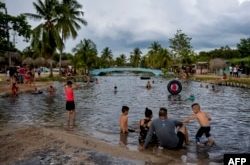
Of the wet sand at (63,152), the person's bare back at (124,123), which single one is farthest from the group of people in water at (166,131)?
the person's bare back at (124,123)

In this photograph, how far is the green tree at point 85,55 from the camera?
103m

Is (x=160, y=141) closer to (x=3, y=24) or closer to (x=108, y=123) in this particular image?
(x=108, y=123)

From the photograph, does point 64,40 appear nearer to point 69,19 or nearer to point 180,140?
point 69,19

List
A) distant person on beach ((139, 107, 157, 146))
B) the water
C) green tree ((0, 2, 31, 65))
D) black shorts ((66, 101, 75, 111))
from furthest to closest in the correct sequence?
green tree ((0, 2, 31, 65)), black shorts ((66, 101, 75, 111)), distant person on beach ((139, 107, 157, 146)), the water

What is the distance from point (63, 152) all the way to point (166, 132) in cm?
316

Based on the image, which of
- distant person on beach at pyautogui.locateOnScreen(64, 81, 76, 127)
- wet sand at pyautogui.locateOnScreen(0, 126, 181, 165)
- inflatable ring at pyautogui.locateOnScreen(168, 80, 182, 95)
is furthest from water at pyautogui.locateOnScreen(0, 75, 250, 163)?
inflatable ring at pyautogui.locateOnScreen(168, 80, 182, 95)

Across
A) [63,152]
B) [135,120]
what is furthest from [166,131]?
[135,120]

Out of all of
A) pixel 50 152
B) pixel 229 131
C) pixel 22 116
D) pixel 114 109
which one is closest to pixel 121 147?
pixel 50 152

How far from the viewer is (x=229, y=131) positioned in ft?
58.6

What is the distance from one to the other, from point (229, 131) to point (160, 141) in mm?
5554

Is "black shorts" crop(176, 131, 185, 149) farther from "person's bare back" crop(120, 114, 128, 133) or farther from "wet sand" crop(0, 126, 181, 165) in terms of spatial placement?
"person's bare back" crop(120, 114, 128, 133)

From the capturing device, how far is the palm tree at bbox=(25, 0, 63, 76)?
60.0 metres

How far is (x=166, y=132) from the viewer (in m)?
13.0

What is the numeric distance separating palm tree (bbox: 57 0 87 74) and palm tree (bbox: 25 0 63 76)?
0.90 metres
